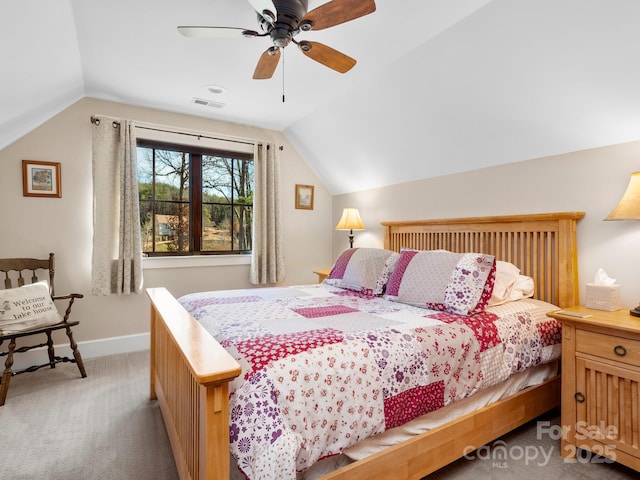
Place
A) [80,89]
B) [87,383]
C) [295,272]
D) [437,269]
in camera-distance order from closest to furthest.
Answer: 1. [437,269]
2. [87,383]
3. [80,89]
4. [295,272]

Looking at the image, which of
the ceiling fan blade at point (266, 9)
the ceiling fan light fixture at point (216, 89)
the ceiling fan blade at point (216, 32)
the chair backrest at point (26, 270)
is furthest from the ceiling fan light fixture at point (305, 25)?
the chair backrest at point (26, 270)

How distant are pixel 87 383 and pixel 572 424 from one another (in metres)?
3.27

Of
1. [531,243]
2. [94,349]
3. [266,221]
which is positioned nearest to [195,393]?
[531,243]

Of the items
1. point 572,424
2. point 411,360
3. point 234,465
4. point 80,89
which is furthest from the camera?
point 80,89

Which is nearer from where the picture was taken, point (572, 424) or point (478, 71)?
point (572, 424)

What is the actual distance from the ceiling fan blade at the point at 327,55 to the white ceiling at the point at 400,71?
26 centimetres

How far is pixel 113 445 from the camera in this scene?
188 cm

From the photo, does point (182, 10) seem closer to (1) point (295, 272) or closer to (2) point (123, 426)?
(2) point (123, 426)

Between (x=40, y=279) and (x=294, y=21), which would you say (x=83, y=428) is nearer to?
(x=40, y=279)

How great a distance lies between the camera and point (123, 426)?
2064mm

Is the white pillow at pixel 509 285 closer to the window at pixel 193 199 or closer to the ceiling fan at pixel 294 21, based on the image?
the ceiling fan at pixel 294 21

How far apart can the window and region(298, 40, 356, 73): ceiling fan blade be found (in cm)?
214

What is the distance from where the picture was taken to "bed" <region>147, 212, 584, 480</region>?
1007mm

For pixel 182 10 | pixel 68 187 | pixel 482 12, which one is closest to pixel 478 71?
pixel 482 12
